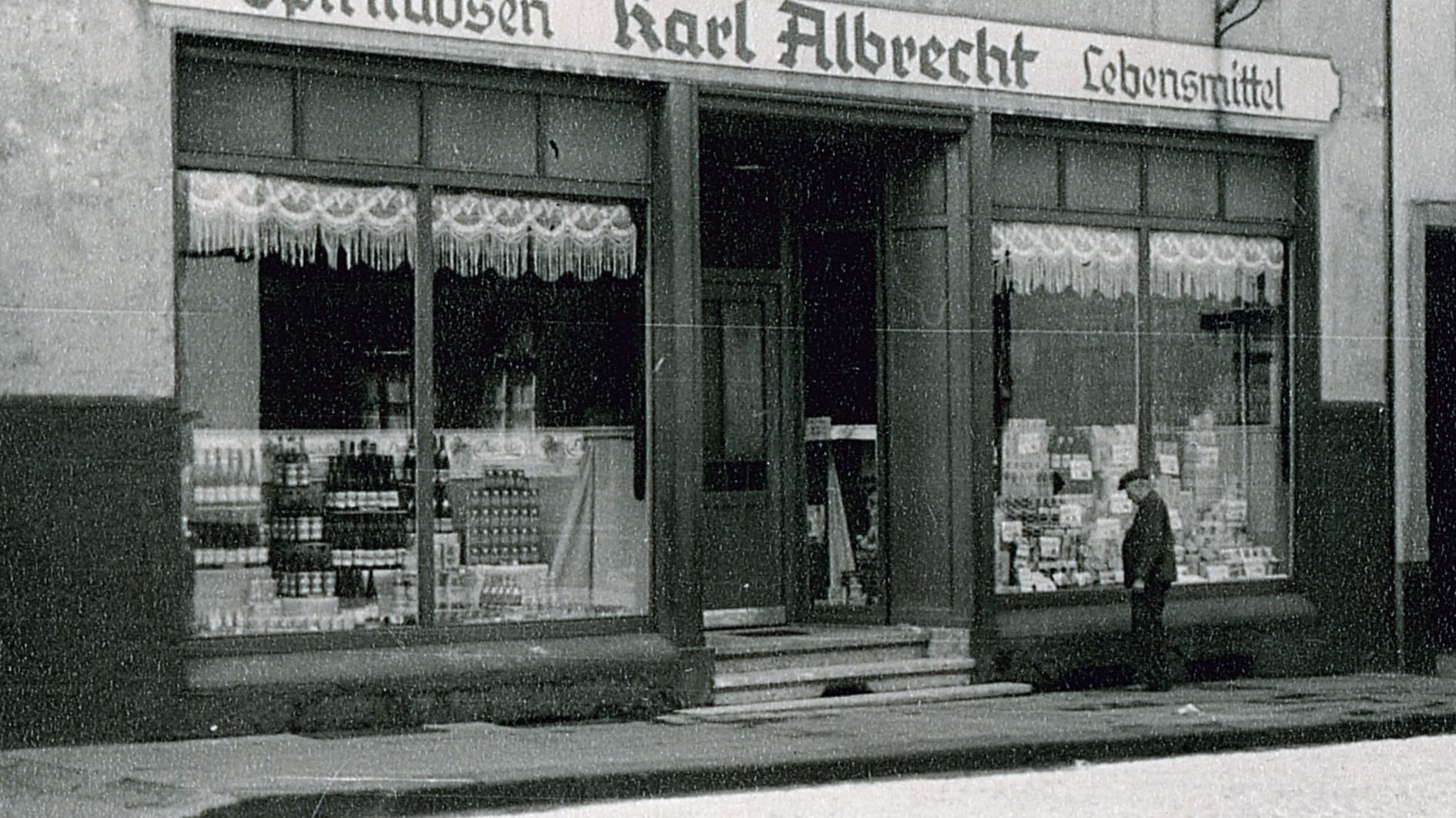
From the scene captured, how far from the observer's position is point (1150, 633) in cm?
1577

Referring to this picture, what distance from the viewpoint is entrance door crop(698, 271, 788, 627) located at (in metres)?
16.4

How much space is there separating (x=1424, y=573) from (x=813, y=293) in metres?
5.62

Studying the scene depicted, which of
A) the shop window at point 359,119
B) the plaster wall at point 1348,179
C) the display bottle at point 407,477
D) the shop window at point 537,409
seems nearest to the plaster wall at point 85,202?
the shop window at point 359,119

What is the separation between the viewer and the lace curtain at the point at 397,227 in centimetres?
1276

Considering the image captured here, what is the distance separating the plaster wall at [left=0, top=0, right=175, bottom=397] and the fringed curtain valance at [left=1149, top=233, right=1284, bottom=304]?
7950 millimetres

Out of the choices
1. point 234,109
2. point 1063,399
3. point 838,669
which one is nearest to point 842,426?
point 1063,399

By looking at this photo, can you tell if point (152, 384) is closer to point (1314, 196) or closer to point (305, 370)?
point (305, 370)

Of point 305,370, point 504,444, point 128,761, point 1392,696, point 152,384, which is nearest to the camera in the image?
point 128,761

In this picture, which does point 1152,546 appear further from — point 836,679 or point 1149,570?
point 836,679

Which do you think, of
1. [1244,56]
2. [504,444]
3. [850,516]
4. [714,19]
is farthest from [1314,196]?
[504,444]

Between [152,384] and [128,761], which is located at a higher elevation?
[152,384]

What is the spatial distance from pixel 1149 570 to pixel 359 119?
6456 mm

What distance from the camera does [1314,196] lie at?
17.4 metres

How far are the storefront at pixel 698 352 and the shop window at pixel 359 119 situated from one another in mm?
21
